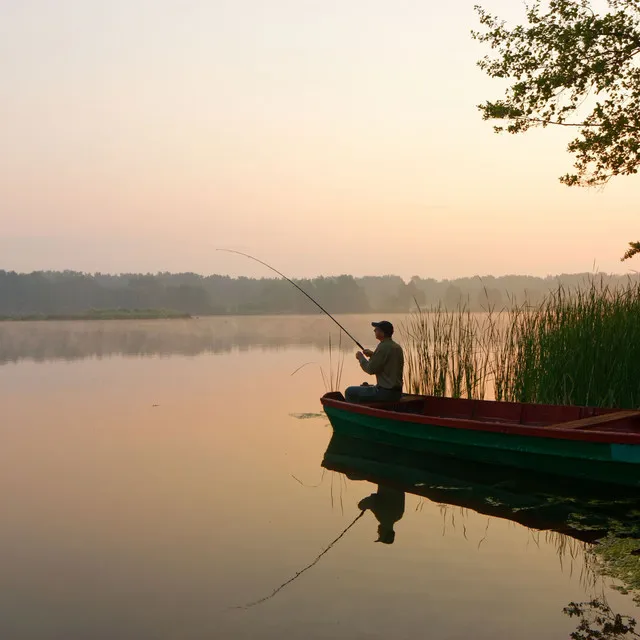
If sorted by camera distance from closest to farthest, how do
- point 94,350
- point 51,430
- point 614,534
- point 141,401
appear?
point 614,534
point 51,430
point 141,401
point 94,350

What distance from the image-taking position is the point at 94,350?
33.8 meters

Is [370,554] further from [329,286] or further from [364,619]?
[329,286]

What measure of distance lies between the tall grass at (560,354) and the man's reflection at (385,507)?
10.9 feet

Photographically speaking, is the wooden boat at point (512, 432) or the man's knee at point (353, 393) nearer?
the wooden boat at point (512, 432)

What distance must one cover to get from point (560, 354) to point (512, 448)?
7.61 ft

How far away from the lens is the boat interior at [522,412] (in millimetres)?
8500

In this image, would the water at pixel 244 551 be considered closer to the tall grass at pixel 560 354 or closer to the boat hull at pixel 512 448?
the boat hull at pixel 512 448

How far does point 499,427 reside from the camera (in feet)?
28.3

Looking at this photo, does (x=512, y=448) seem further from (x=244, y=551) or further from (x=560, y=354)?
(x=244, y=551)

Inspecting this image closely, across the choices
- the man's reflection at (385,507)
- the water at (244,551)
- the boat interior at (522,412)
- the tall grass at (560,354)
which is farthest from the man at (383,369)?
the man's reflection at (385,507)

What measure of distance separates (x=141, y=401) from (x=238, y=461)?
6.78 m

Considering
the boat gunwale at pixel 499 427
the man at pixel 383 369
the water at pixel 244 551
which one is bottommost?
the water at pixel 244 551

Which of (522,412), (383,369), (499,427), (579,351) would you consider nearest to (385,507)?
(499,427)

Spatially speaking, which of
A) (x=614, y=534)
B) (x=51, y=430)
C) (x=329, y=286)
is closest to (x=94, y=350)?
(x=51, y=430)
